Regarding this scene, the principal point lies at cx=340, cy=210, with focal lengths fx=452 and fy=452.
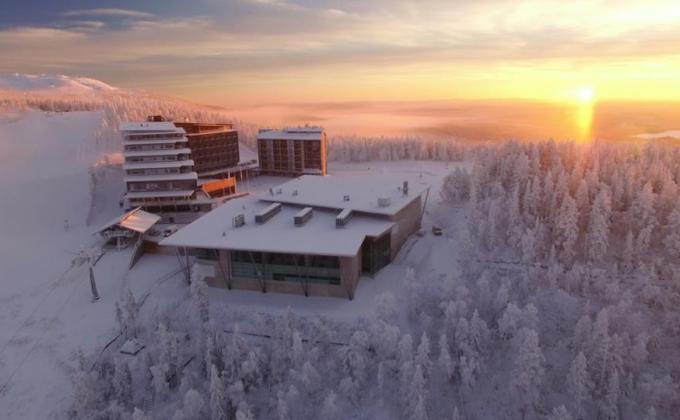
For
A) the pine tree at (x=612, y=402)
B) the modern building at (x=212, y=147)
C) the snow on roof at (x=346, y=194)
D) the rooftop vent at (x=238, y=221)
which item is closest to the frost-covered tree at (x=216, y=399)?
the rooftop vent at (x=238, y=221)

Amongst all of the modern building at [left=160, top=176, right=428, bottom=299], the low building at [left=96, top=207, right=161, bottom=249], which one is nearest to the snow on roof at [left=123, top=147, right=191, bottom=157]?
the low building at [left=96, top=207, right=161, bottom=249]

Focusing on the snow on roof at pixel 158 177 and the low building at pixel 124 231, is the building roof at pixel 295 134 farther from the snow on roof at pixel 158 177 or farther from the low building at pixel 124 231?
the low building at pixel 124 231

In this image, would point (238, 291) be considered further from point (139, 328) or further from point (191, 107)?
point (191, 107)

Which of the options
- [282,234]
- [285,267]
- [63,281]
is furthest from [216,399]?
[63,281]

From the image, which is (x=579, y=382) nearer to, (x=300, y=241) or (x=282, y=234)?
(x=300, y=241)

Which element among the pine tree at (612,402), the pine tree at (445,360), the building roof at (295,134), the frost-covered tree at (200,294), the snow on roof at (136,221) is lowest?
the pine tree at (612,402)

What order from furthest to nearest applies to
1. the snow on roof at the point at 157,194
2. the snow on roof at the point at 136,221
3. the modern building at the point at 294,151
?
the modern building at the point at 294,151 → the snow on roof at the point at 157,194 → the snow on roof at the point at 136,221
